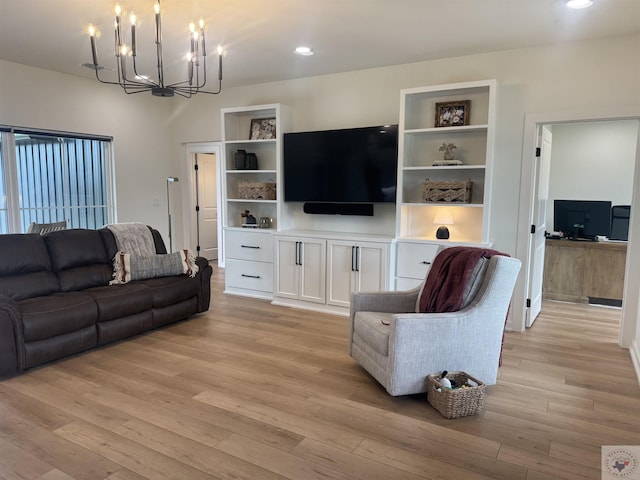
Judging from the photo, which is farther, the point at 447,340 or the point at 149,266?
the point at 149,266

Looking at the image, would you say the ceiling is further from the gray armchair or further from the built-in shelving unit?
the gray armchair

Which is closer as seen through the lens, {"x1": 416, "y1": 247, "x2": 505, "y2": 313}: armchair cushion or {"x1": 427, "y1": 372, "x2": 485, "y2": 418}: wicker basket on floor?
{"x1": 427, "y1": 372, "x2": 485, "y2": 418}: wicker basket on floor

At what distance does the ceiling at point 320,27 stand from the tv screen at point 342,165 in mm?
785

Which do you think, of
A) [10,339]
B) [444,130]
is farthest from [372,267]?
[10,339]

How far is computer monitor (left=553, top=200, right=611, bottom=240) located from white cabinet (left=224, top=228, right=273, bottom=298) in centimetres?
367

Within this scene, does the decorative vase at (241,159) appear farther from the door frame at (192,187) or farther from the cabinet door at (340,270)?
the cabinet door at (340,270)

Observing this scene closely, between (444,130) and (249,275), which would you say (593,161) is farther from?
(249,275)

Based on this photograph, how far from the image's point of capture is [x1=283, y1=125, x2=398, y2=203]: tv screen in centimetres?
462

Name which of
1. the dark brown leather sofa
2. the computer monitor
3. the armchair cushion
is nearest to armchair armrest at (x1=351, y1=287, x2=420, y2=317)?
the armchair cushion

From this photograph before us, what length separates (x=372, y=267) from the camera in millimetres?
4531

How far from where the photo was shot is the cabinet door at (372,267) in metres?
4.46

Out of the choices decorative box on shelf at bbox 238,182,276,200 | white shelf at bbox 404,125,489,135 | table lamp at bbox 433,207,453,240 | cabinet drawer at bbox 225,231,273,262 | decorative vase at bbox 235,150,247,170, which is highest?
white shelf at bbox 404,125,489,135

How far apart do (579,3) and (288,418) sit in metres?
3.38

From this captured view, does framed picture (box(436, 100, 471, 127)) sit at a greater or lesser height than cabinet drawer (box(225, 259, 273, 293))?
greater
